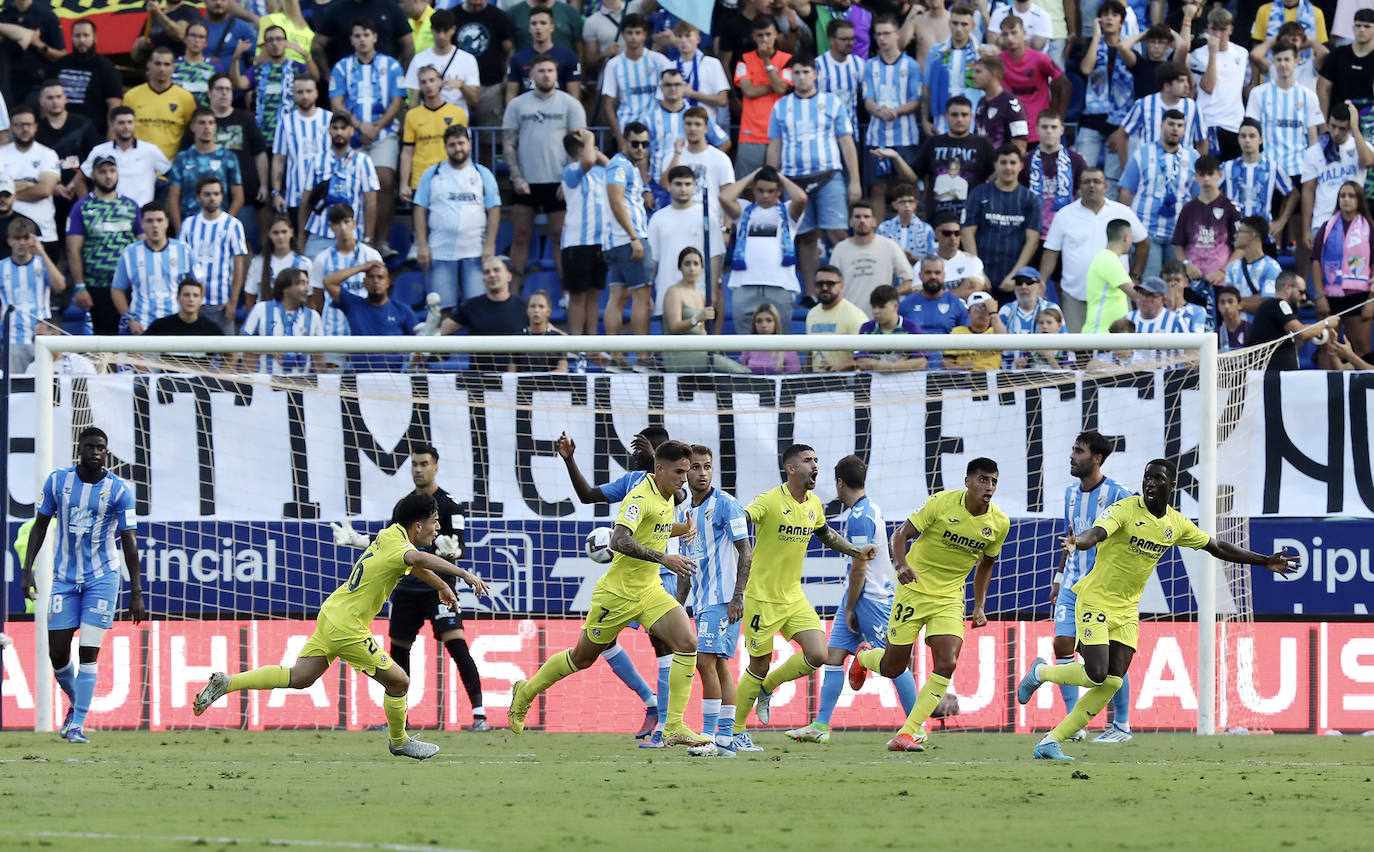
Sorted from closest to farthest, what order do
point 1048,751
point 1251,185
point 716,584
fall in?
point 1048,751 < point 716,584 < point 1251,185

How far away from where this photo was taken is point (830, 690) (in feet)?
41.8

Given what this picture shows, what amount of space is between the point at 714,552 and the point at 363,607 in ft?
8.07

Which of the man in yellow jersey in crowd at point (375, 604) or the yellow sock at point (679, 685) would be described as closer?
the man in yellow jersey in crowd at point (375, 604)

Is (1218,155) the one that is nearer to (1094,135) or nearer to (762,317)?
(1094,135)

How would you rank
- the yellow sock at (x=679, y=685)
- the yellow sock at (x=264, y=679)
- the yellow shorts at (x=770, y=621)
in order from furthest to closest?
the yellow shorts at (x=770, y=621)
the yellow sock at (x=679, y=685)
the yellow sock at (x=264, y=679)

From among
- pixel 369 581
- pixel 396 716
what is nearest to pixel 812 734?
pixel 396 716

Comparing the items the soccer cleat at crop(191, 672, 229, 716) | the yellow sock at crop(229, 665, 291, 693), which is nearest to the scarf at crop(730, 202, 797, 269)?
the yellow sock at crop(229, 665, 291, 693)

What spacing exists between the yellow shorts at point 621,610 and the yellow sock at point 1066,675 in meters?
2.32

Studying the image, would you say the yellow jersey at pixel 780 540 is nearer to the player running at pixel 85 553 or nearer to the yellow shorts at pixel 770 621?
the yellow shorts at pixel 770 621

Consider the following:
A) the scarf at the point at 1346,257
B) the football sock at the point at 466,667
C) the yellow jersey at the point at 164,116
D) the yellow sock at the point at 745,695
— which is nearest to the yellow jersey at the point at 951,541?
the yellow sock at the point at 745,695

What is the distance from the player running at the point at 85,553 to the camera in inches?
494

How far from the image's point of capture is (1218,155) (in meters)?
18.0

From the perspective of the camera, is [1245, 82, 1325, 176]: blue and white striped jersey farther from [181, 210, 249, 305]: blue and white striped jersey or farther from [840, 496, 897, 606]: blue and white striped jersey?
[181, 210, 249, 305]: blue and white striped jersey

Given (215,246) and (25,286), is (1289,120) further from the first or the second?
(25,286)
